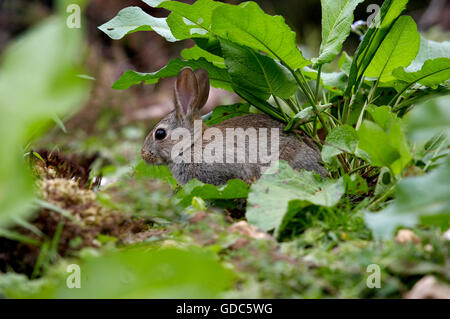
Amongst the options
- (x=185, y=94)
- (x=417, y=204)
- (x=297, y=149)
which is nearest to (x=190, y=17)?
(x=185, y=94)

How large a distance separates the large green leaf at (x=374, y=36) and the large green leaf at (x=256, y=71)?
1.30 feet

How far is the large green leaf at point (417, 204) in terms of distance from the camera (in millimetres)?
1895

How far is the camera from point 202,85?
407 cm

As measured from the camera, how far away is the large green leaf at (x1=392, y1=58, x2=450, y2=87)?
3195 millimetres

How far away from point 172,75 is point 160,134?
2.08 feet

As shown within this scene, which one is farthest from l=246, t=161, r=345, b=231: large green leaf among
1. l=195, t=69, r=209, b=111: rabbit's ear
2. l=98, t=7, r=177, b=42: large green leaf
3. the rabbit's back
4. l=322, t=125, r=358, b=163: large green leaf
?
l=98, t=7, r=177, b=42: large green leaf

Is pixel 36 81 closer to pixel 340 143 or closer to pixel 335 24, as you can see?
pixel 340 143

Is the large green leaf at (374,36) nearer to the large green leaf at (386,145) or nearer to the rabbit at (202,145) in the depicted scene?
the rabbit at (202,145)

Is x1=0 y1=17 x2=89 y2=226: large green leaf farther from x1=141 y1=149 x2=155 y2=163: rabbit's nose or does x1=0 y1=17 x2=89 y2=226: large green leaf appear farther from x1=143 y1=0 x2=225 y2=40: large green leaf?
x1=141 y1=149 x2=155 y2=163: rabbit's nose

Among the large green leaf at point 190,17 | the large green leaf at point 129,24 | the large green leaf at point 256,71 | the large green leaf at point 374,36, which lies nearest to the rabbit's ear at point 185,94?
the large green leaf at point 129,24

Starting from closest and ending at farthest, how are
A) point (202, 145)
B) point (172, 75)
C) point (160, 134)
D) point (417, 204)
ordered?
point (417, 204) → point (172, 75) → point (202, 145) → point (160, 134)

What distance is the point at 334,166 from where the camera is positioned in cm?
324

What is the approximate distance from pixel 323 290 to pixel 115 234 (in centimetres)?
108
